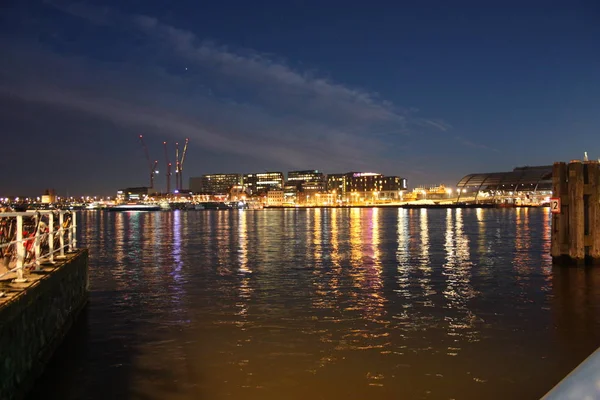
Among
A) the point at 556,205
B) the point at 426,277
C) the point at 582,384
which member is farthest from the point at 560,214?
the point at 582,384

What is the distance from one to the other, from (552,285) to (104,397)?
1756cm

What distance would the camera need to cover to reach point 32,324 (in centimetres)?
937

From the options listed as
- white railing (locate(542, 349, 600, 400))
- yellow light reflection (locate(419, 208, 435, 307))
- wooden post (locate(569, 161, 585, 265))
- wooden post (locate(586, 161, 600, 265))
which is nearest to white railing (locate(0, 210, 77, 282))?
white railing (locate(542, 349, 600, 400))

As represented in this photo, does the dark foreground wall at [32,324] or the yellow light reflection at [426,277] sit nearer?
the dark foreground wall at [32,324]

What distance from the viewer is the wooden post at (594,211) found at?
22.4 meters

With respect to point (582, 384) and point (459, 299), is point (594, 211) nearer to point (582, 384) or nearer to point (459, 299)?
point (459, 299)

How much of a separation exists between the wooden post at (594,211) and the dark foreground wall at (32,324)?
2098cm

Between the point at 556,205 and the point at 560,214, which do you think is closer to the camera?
the point at 560,214

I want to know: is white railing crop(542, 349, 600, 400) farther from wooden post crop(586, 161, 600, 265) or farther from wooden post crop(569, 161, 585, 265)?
wooden post crop(586, 161, 600, 265)

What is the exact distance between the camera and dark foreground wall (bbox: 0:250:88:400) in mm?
7805

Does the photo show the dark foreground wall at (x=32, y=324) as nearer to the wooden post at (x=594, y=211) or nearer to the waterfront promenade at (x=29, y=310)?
the waterfront promenade at (x=29, y=310)

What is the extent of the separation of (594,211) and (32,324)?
2203 centimetres

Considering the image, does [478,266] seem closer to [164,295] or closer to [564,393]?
[164,295]

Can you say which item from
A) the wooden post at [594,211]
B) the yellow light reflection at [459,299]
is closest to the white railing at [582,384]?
the yellow light reflection at [459,299]
